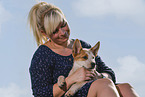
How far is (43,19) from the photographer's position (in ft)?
10.7

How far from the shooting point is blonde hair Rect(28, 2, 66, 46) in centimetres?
314

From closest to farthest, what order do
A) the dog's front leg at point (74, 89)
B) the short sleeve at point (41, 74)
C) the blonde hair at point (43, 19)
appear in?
the dog's front leg at point (74, 89), the short sleeve at point (41, 74), the blonde hair at point (43, 19)

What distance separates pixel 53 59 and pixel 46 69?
145 mm

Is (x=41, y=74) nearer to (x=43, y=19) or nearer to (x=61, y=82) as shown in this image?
(x=61, y=82)

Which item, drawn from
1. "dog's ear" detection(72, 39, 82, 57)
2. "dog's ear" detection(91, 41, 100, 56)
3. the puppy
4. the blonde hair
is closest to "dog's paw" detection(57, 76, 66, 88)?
the puppy

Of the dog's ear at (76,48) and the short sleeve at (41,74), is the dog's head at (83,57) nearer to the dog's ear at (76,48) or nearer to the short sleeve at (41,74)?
the dog's ear at (76,48)

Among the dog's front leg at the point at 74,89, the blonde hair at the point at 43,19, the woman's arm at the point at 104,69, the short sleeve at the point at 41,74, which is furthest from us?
the woman's arm at the point at 104,69

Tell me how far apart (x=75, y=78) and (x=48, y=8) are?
3.09 ft

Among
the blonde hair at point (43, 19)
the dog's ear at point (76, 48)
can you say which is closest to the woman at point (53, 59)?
the blonde hair at point (43, 19)

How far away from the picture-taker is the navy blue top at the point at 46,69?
3050mm

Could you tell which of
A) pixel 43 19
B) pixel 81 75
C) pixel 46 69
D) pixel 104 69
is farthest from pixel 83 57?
pixel 43 19

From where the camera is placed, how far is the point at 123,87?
10.0 ft

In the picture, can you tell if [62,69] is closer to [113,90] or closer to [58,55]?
[58,55]

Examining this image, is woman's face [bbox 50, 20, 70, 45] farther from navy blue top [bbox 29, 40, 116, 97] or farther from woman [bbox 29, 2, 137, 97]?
navy blue top [bbox 29, 40, 116, 97]
